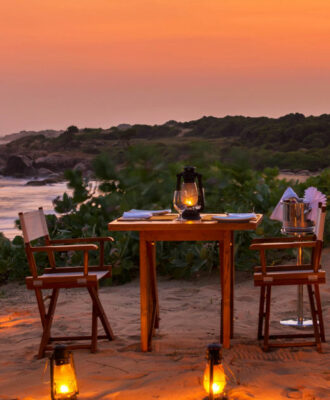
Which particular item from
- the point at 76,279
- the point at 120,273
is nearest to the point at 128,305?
the point at 120,273

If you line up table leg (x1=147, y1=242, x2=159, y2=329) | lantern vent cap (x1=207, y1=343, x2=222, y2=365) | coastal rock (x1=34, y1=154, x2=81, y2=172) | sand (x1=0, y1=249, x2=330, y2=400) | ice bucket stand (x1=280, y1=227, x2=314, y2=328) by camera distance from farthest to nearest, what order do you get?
coastal rock (x1=34, y1=154, x2=81, y2=172)
ice bucket stand (x1=280, y1=227, x2=314, y2=328)
table leg (x1=147, y1=242, x2=159, y2=329)
sand (x1=0, y1=249, x2=330, y2=400)
lantern vent cap (x1=207, y1=343, x2=222, y2=365)

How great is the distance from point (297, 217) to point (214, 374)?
1726 mm

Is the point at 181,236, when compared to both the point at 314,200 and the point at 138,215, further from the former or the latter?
the point at 314,200

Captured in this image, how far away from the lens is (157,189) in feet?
23.3

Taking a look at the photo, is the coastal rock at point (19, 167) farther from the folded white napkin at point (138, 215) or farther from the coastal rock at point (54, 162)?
the folded white napkin at point (138, 215)

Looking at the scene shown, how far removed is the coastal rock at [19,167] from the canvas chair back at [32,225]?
1710 centimetres

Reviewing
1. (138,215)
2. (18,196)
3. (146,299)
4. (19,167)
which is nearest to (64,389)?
(146,299)

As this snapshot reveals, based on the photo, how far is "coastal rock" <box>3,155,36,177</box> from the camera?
827 inches

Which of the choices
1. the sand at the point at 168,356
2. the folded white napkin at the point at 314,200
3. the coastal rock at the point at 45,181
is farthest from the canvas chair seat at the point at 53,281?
the coastal rock at the point at 45,181

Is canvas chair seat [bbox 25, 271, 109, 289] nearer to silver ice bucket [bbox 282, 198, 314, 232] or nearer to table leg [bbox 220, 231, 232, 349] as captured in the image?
table leg [bbox 220, 231, 232, 349]

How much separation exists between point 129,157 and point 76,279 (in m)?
4.10

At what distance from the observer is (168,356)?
3631 mm

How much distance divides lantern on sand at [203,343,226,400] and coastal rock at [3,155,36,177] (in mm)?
18624

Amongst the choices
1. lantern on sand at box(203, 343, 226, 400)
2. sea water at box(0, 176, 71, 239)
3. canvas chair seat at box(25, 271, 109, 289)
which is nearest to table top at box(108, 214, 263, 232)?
canvas chair seat at box(25, 271, 109, 289)
